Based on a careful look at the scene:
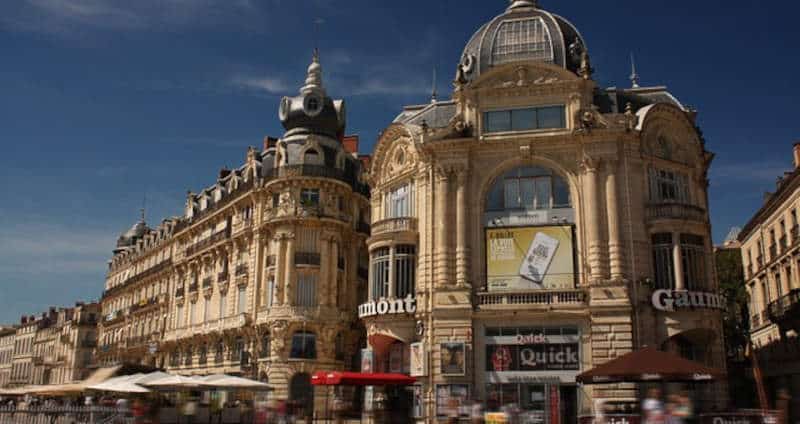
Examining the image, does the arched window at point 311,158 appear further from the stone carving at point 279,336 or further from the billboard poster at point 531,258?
the billboard poster at point 531,258

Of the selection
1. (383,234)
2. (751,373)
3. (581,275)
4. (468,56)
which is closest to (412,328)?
(383,234)

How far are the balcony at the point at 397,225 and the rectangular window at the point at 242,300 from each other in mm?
13848

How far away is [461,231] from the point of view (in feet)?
105

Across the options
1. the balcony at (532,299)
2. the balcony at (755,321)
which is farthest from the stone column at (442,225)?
the balcony at (755,321)

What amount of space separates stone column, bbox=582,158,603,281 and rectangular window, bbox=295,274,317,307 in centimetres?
1719

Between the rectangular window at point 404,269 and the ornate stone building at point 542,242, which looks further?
the rectangular window at point 404,269

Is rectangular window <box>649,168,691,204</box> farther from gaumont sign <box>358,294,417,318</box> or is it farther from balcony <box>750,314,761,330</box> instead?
balcony <box>750,314,761,330</box>

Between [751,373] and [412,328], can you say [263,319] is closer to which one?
[412,328]

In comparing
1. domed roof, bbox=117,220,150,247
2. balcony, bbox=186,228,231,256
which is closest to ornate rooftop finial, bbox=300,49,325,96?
balcony, bbox=186,228,231,256

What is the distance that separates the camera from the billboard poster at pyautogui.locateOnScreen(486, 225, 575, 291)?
102ft

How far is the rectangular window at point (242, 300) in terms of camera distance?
44906 millimetres

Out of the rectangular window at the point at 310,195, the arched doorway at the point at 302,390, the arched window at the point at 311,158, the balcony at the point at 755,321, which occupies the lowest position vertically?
the arched doorway at the point at 302,390

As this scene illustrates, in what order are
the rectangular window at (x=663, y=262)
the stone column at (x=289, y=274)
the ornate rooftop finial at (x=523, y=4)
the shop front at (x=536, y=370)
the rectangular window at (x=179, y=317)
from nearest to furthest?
the shop front at (x=536, y=370) < the rectangular window at (x=663, y=262) < the ornate rooftop finial at (x=523, y=4) < the stone column at (x=289, y=274) < the rectangular window at (x=179, y=317)

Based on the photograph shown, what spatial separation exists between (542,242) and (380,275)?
7.75 metres
